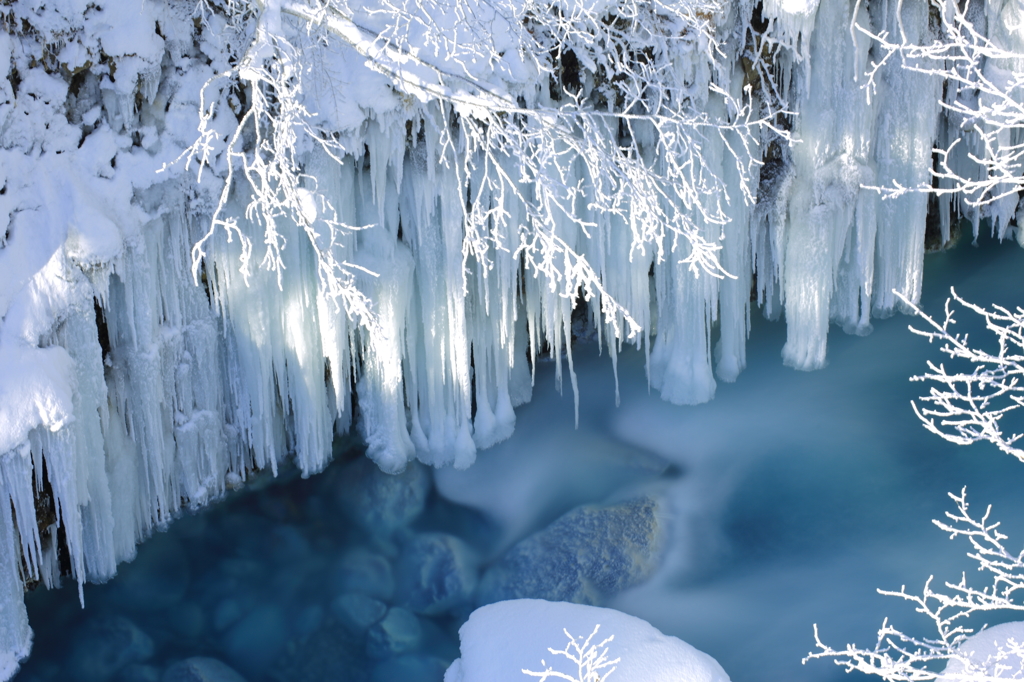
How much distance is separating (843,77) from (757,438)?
2708 mm

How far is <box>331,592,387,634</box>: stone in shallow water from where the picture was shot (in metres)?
5.98

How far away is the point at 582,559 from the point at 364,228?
2602mm

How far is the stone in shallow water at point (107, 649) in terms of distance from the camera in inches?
218

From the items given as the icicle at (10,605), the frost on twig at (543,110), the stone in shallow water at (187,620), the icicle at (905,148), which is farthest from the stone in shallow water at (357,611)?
the icicle at (905,148)

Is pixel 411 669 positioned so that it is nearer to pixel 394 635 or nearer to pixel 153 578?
pixel 394 635

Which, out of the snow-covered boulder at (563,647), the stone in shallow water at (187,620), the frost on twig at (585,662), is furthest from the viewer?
the stone in shallow water at (187,620)

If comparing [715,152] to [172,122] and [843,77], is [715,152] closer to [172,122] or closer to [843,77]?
[843,77]

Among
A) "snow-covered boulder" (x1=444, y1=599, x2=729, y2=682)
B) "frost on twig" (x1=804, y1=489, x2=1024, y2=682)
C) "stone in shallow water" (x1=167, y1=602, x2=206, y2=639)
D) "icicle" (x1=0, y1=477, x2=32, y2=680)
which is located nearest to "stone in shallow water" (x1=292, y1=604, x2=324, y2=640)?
"stone in shallow water" (x1=167, y1=602, x2=206, y2=639)

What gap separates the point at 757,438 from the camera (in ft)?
23.2

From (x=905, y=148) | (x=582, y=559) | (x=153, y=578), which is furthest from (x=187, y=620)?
(x=905, y=148)

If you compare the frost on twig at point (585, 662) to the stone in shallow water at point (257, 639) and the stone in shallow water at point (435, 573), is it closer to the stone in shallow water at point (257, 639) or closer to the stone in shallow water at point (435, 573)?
the stone in shallow water at point (435, 573)

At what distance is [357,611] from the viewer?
6.06 m

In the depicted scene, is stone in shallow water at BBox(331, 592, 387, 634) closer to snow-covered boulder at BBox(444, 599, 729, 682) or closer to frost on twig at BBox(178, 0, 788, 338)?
snow-covered boulder at BBox(444, 599, 729, 682)

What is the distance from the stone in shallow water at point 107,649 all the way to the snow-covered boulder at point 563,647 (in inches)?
77.5
